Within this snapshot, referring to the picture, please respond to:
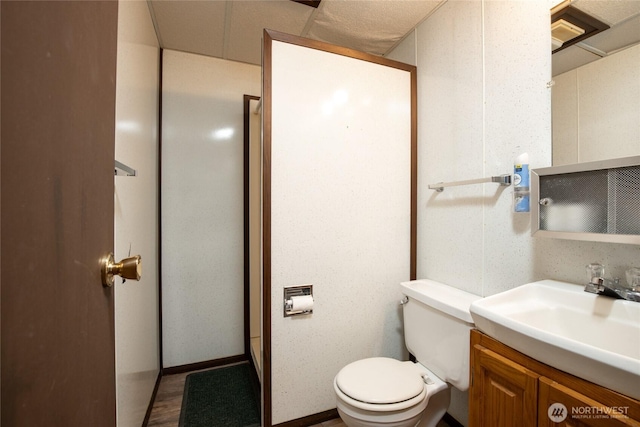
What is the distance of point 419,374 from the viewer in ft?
4.18

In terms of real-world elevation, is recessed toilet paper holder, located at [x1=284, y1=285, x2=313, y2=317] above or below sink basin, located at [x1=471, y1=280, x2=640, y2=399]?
below

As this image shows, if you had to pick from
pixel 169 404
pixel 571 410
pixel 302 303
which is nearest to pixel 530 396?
pixel 571 410

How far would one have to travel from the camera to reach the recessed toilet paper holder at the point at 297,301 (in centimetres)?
144

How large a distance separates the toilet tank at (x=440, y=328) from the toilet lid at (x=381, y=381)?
13cm

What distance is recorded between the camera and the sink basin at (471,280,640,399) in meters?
0.61

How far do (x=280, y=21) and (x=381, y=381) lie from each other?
2.16 m

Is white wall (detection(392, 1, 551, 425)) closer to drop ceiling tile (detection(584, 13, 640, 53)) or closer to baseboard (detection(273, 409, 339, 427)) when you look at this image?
drop ceiling tile (detection(584, 13, 640, 53))

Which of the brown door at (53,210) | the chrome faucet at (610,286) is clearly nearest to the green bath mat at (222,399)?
the brown door at (53,210)

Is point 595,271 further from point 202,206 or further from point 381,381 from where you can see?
point 202,206

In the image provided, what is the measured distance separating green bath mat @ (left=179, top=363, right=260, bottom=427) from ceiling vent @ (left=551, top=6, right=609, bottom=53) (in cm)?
240

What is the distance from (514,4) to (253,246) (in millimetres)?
2197

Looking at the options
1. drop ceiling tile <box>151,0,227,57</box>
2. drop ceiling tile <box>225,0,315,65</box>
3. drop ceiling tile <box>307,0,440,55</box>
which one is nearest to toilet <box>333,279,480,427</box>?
drop ceiling tile <box>307,0,440,55</box>

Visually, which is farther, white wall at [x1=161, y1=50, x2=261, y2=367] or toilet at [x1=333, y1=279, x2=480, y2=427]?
white wall at [x1=161, y1=50, x2=261, y2=367]

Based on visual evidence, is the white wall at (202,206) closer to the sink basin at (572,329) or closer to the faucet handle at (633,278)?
the sink basin at (572,329)
